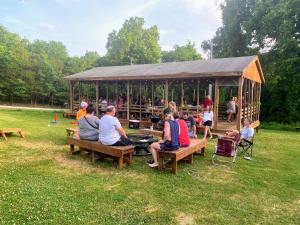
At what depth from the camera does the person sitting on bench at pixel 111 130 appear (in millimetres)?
5832

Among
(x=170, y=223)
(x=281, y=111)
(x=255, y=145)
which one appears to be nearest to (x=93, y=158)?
(x=170, y=223)

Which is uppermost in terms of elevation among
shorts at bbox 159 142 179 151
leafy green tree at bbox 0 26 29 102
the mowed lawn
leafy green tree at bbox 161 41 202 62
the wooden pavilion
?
Answer: leafy green tree at bbox 161 41 202 62

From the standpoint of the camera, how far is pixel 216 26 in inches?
1035

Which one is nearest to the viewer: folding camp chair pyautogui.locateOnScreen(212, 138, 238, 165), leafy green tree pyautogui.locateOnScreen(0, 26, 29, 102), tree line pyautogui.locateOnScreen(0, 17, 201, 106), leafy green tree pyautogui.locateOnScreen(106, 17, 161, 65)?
folding camp chair pyautogui.locateOnScreen(212, 138, 238, 165)

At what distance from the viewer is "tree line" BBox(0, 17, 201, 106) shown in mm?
31578

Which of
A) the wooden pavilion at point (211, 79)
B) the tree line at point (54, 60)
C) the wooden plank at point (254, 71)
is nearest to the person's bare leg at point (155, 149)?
the wooden pavilion at point (211, 79)

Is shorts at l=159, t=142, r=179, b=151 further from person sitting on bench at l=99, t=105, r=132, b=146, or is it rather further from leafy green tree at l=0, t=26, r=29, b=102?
leafy green tree at l=0, t=26, r=29, b=102

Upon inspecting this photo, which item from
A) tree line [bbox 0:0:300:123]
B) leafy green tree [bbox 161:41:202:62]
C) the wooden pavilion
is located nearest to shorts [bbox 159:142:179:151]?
the wooden pavilion

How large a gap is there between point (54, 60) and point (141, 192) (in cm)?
3773

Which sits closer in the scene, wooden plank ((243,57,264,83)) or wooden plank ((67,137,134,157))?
wooden plank ((67,137,134,157))

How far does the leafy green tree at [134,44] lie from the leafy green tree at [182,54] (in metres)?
1.71

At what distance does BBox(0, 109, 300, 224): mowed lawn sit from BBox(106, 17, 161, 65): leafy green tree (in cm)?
3339

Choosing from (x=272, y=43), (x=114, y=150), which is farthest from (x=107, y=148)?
(x=272, y=43)

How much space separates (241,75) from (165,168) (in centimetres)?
625
